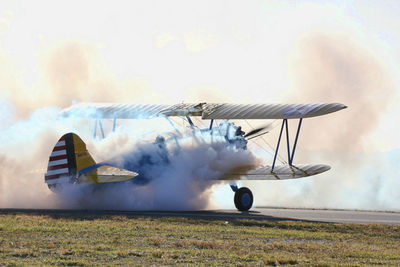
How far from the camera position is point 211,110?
85.7ft

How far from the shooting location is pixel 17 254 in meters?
12.6

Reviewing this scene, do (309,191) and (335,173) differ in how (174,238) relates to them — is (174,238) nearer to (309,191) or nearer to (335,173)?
(309,191)

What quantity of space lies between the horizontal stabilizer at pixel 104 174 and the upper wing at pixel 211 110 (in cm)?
485

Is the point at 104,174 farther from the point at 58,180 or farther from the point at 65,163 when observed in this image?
the point at 58,180

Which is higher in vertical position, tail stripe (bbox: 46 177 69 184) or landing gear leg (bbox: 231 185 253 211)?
tail stripe (bbox: 46 177 69 184)

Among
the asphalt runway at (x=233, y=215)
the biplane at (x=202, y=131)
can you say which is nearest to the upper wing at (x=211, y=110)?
the biplane at (x=202, y=131)

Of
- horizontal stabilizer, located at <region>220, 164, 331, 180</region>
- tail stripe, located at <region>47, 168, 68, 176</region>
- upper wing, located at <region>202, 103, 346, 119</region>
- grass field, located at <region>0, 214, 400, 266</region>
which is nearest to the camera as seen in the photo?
grass field, located at <region>0, 214, 400, 266</region>

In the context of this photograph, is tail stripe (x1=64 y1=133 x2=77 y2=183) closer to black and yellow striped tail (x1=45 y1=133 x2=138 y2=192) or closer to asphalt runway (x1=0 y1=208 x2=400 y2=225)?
black and yellow striped tail (x1=45 y1=133 x2=138 y2=192)

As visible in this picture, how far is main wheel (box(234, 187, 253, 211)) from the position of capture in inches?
977

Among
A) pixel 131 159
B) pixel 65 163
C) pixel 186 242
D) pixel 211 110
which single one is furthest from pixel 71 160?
pixel 186 242

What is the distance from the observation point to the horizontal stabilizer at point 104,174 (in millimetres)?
21953

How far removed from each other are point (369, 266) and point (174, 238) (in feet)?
16.2

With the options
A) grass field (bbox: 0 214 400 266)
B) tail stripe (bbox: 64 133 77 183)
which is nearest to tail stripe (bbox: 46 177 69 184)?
tail stripe (bbox: 64 133 77 183)

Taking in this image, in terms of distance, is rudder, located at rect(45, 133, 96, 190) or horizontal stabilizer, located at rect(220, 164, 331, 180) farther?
horizontal stabilizer, located at rect(220, 164, 331, 180)
